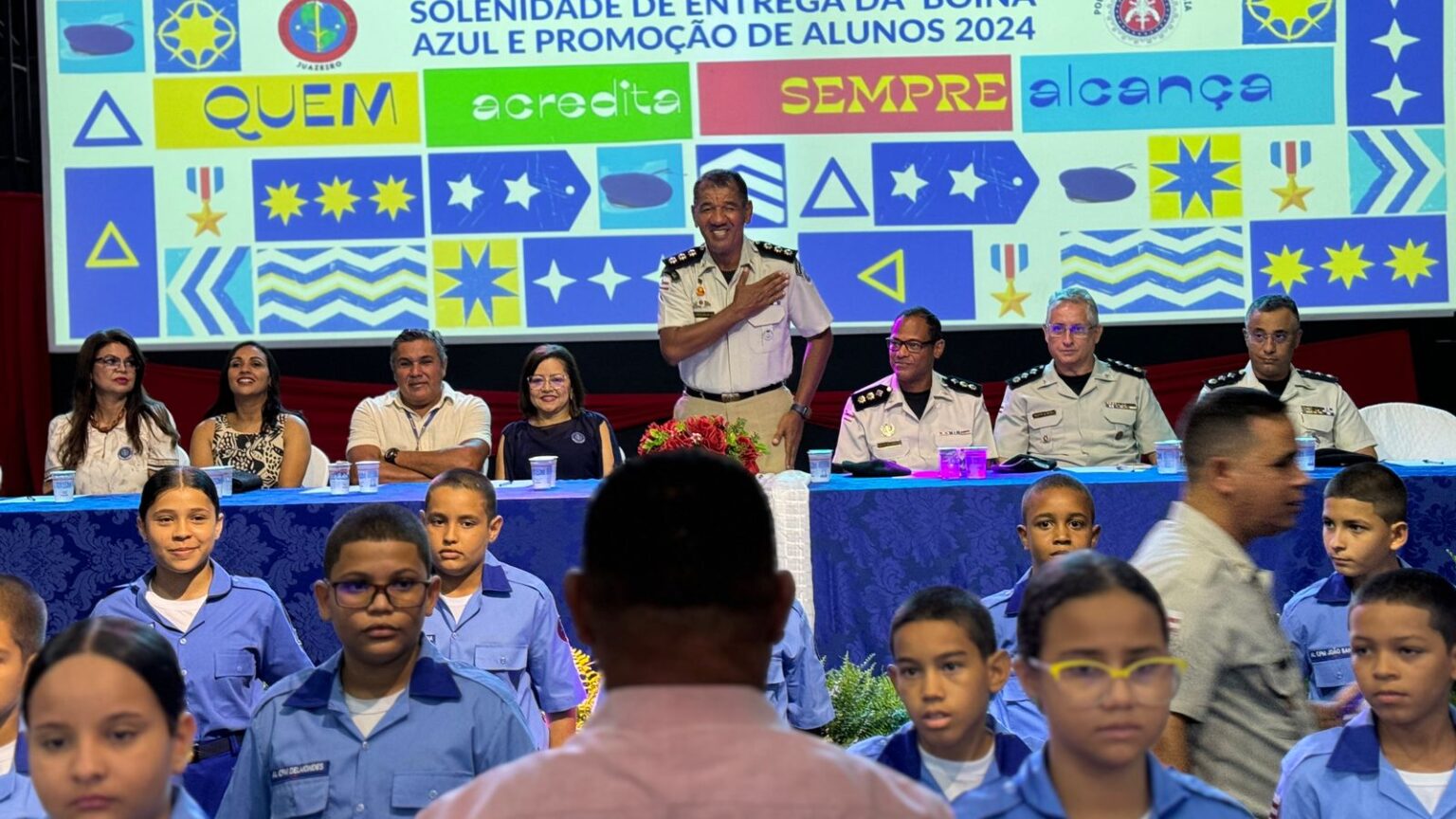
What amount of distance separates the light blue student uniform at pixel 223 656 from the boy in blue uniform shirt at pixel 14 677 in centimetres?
64

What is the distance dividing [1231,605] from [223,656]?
2326 millimetres

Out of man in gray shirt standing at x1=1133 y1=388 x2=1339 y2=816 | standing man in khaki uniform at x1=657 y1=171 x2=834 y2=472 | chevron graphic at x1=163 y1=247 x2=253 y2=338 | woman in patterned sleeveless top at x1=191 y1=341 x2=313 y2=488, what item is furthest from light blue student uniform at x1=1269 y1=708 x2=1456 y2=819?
chevron graphic at x1=163 y1=247 x2=253 y2=338

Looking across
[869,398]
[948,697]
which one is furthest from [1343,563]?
[869,398]

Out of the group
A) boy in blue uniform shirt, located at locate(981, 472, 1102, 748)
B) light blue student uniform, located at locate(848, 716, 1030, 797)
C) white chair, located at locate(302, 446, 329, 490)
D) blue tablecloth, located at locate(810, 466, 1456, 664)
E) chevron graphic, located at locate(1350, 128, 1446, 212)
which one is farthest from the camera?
chevron graphic, located at locate(1350, 128, 1446, 212)

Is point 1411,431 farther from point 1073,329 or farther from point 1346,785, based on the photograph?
point 1346,785

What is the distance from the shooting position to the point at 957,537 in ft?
16.0

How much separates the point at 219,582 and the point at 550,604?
30.0 inches

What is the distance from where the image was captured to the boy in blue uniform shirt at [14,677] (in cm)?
252

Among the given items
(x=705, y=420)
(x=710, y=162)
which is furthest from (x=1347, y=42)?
(x=705, y=420)

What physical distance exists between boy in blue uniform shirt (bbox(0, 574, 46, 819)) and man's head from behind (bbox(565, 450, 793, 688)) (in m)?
1.52

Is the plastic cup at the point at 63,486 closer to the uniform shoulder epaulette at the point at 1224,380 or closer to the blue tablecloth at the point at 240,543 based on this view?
the blue tablecloth at the point at 240,543

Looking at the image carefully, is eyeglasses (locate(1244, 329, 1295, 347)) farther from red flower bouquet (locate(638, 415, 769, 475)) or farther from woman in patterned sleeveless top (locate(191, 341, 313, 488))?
woman in patterned sleeveless top (locate(191, 341, 313, 488))

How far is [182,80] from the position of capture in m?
7.32

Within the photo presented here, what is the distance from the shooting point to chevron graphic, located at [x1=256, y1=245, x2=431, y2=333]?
7.41m
